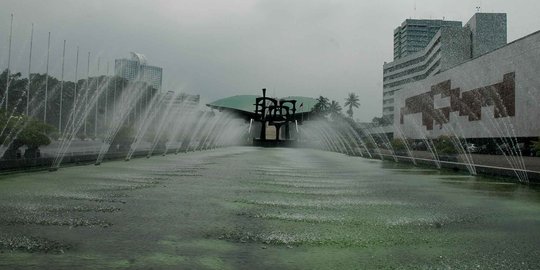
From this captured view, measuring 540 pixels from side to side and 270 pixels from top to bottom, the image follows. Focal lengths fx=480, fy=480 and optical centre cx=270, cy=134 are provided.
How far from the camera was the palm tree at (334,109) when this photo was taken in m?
146

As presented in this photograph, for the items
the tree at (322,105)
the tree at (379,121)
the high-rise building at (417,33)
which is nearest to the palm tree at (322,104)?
the tree at (322,105)

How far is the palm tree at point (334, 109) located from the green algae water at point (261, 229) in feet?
444

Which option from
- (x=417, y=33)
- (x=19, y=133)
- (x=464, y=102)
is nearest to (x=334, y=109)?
(x=417, y=33)

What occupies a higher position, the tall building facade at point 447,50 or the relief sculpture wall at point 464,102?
the tall building facade at point 447,50

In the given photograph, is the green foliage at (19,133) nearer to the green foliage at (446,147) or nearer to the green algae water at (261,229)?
the green algae water at (261,229)

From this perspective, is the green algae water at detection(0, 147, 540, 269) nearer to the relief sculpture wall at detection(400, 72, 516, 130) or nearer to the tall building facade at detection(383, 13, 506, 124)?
the relief sculpture wall at detection(400, 72, 516, 130)

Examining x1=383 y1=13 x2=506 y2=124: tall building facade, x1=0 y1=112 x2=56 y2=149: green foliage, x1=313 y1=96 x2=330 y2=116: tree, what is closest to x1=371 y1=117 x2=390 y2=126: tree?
x1=383 y1=13 x2=506 y2=124: tall building facade

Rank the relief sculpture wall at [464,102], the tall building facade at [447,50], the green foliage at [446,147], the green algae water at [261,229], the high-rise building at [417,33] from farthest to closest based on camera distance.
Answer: the high-rise building at [417,33], the tall building facade at [447,50], the relief sculpture wall at [464,102], the green foliage at [446,147], the green algae water at [261,229]

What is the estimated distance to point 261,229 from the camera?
6629 mm

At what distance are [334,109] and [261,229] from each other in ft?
469

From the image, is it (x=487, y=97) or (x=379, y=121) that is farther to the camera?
(x=379, y=121)

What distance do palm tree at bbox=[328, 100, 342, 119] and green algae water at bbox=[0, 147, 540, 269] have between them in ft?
444

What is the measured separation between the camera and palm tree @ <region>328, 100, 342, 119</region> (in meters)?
146

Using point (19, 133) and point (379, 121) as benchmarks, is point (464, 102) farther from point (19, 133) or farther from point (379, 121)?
point (379, 121)
